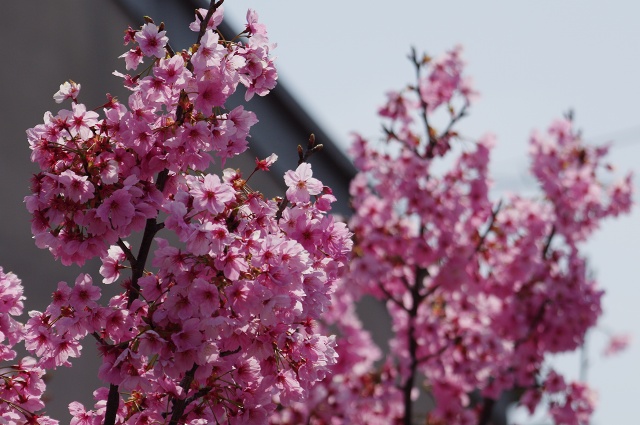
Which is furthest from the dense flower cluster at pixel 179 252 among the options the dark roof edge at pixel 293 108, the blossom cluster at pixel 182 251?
the dark roof edge at pixel 293 108

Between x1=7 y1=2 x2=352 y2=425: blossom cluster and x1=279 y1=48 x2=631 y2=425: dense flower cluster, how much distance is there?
2489 millimetres

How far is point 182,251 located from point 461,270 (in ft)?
9.68

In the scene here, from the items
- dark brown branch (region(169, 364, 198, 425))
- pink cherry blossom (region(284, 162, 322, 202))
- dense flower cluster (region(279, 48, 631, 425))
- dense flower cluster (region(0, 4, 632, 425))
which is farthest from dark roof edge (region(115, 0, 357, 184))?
dark brown branch (region(169, 364, 198, 425))

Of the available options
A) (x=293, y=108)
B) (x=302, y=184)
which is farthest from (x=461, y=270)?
(x=302, y=184)

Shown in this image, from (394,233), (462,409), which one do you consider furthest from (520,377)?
(394,233)

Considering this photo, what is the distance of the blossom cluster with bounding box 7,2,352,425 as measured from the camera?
196 centimetres

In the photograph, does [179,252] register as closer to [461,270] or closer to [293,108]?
[461,270]

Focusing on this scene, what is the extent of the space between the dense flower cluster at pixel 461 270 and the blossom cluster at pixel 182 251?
2.49m

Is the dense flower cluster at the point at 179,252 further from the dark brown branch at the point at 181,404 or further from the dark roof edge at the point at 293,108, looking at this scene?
the dark roof edge at the point at 293,108

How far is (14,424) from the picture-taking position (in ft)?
6.90

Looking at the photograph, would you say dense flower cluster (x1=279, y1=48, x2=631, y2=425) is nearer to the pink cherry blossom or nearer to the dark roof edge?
the dark roof edge

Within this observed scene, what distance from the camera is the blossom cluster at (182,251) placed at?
196 centimetres

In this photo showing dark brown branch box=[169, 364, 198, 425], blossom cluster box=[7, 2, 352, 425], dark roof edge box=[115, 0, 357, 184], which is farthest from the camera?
dark roof edge box=[115, 0, 357, 184]

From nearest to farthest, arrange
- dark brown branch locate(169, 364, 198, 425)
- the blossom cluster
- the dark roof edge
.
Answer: the blossom cluster → dark brown branch locate(169, 364, 198, 425) → the dark roof edge
